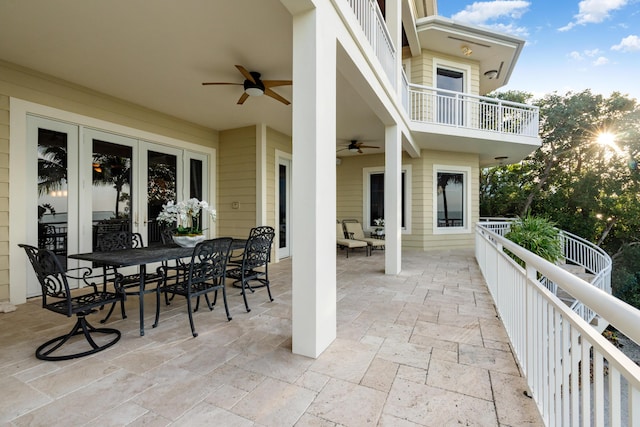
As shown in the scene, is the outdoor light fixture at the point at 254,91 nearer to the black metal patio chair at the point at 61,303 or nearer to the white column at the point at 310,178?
the white column at the point at 310,178

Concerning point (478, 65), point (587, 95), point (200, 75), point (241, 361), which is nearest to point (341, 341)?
point (241, 361)

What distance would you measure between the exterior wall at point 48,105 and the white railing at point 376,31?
150 inches

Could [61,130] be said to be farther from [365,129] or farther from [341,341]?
[365,129]

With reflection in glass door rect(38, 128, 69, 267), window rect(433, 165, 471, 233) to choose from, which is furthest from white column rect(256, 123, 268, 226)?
window rect(433, 165, 471, 233)

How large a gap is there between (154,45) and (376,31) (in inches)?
109

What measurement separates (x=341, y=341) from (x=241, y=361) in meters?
0.83

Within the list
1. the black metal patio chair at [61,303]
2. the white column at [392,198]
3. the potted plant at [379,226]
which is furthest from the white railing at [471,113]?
the black metal patio chair at [61,303]

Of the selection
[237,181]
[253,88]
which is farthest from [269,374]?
[237,181]

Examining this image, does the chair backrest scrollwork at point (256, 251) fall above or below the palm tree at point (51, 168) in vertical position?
below

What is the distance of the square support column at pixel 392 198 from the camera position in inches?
197

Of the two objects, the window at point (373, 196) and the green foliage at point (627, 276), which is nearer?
the window at point (373, 196)

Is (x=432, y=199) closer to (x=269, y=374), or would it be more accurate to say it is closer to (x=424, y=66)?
(x=424, y=66)

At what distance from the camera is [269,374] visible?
2043 mm

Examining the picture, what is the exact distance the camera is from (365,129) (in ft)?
21.6
